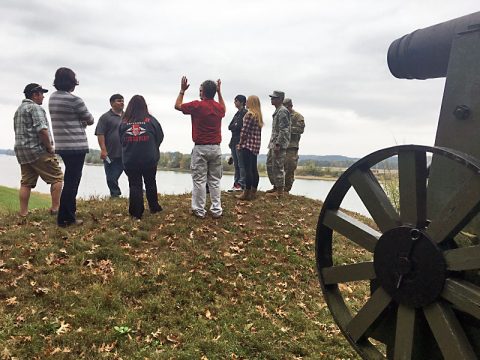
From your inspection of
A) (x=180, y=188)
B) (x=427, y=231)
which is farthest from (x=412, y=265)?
(x=180, y=188)

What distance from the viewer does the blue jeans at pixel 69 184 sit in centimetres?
681

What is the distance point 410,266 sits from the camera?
2965 mm

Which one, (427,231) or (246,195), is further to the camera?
(246,195)

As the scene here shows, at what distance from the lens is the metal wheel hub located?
286 centimetres

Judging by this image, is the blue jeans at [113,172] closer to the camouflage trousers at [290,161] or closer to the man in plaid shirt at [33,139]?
the man in plaid shirt at [33,139]

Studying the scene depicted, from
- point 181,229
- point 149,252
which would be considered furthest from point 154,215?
point 149,252

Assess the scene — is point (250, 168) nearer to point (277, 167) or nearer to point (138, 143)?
point (277, 167)

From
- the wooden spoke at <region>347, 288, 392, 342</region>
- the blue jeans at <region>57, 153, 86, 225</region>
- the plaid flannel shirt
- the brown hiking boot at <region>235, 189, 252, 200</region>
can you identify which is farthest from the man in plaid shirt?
the wooden spoke at <region>347, 288, 392, 342</region>

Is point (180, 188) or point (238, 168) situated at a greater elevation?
point (238, 168)

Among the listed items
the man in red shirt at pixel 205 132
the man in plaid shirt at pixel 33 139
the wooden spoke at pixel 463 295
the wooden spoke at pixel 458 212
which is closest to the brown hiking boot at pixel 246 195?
the man in red shirt at pixel 205 132

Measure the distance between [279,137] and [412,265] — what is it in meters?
7.23

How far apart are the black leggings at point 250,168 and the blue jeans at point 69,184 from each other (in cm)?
375

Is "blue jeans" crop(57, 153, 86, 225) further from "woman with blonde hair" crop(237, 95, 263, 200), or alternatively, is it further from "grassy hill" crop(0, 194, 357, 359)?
"woman with blonde hair" crop(237, 95, 263, 200)

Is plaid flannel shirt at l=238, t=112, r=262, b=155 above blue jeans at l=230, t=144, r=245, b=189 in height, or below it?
above
